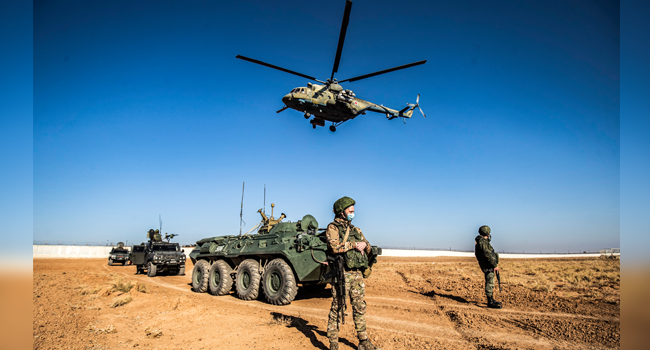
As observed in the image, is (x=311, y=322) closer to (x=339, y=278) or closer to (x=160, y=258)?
(x=339, y=278)

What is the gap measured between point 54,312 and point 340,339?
239 inches

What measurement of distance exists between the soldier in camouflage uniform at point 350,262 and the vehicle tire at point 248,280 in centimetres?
553

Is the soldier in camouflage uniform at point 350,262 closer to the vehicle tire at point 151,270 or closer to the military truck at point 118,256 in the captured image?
the vehicle tire at point 151,270

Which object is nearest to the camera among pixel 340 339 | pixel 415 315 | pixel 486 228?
pixel 340 339

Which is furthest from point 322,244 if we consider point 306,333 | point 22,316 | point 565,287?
point 565,287

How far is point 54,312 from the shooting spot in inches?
284

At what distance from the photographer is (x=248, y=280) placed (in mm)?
10141

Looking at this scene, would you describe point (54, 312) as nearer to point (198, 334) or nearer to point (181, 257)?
point (198, 334)

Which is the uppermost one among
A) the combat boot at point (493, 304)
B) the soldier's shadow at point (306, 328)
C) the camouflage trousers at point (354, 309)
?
the camouflage trousers at point (354, 309)

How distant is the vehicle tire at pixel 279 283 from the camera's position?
8734mm

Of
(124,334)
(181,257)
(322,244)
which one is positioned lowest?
(181,257)

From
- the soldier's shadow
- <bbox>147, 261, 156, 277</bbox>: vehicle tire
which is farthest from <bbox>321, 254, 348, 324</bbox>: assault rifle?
<bbox>147, 261, 156, 277</bbox>: vehicle tire

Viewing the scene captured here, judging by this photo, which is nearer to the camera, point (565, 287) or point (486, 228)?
point (486, 228)

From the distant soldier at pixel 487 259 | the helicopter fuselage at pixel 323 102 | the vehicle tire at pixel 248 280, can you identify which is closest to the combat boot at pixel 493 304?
the distant soldier at pixel 487 259
